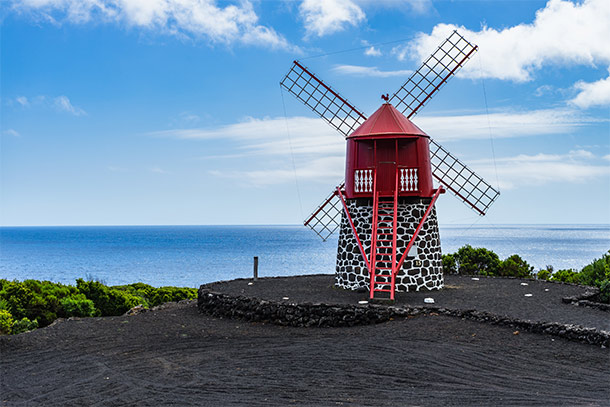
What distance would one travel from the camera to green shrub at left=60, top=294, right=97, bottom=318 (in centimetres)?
1636

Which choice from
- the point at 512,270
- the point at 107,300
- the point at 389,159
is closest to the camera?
the point at 389,159

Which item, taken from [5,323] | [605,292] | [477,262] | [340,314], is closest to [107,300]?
[5,323]

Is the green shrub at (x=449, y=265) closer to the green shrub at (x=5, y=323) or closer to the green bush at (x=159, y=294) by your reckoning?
the green bush at (x=159, y=294)

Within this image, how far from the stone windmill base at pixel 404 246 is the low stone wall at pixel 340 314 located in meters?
2.84

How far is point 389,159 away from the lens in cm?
1570

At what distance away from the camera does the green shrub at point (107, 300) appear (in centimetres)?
1752

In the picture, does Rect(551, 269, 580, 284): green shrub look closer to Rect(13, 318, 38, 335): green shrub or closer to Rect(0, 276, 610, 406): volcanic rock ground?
Rect(0, 276, 610, 406): volcanic rock ground

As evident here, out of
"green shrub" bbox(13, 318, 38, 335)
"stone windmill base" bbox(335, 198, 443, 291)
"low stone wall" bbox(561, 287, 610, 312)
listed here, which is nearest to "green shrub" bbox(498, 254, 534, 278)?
"low stone wall" bbox(561, 287, 610, 312)

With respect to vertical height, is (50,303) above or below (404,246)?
below

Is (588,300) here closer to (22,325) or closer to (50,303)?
(22,325)

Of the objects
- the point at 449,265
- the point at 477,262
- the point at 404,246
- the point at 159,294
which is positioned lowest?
the point at 159,294

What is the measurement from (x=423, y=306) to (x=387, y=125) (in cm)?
532

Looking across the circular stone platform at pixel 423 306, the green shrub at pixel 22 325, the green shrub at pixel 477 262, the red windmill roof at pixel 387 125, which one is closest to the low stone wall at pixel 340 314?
the circular stone platform at pixel 423 306

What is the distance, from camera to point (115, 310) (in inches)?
691
